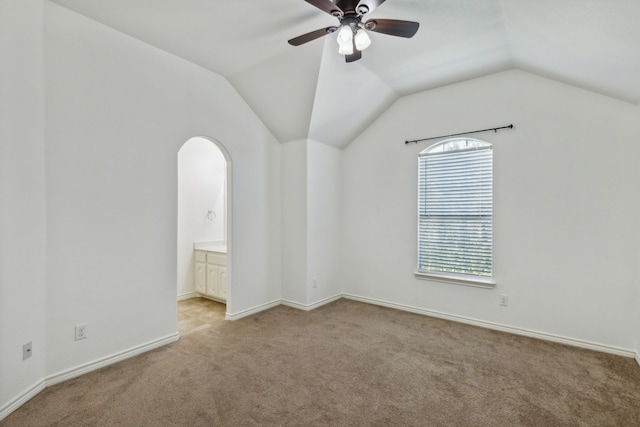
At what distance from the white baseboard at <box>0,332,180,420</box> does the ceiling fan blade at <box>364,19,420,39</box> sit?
3205 mm

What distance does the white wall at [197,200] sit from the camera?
4.59 meters

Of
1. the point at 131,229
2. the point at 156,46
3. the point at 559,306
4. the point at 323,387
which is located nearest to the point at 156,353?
the point at 131,229

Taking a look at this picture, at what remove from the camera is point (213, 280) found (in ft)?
14.3

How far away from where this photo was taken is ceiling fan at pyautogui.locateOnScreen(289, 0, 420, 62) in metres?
2.00

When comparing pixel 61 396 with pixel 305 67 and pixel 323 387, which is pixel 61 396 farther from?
pixel 305 67

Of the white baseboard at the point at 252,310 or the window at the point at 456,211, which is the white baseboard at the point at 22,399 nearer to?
the white baseboard at the point at 252,310

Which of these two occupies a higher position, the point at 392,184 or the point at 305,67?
the point at 305,67

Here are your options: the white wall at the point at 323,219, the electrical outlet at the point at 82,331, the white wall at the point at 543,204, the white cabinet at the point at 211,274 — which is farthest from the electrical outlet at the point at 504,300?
the electrical outlet at the point at 82,331

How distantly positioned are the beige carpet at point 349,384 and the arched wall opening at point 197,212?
1.41 m

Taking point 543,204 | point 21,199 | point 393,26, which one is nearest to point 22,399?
point 21,199

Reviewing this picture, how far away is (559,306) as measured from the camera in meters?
3.13

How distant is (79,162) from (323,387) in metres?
2.53

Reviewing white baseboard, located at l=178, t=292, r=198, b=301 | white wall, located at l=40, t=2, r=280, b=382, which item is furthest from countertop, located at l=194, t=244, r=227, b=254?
white wall, located at l=40, t=2, r=280, b=382

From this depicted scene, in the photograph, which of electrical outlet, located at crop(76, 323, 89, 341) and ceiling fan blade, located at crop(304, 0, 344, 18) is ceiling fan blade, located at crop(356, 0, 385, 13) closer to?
ceiling fan blade, located at crop(304, 0, 344, 18)
